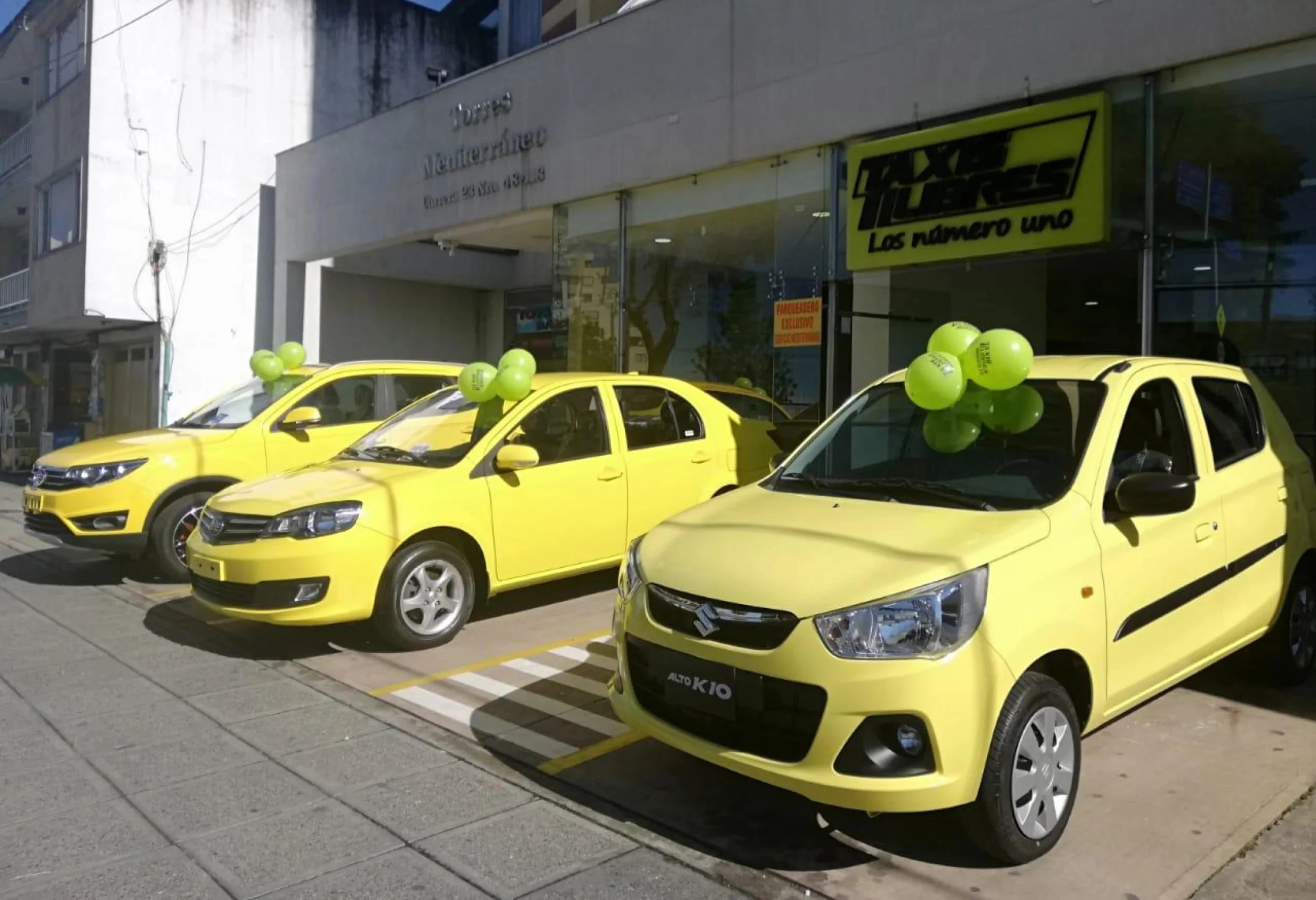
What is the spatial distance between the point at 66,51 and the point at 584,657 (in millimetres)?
19592

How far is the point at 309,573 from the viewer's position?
19.2 feet

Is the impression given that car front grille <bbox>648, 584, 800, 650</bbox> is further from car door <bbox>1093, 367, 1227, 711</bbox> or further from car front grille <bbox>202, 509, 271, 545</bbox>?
car front grille <bbox>202, 509, 271, 545</bbox>

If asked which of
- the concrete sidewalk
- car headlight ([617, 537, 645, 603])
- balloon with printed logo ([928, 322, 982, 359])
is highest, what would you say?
balloon with printed logo ([928, 322, 982, 359])

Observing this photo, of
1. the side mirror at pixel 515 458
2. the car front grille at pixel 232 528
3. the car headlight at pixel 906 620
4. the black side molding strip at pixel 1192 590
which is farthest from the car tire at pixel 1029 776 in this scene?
the car front grille at pixel 232 528

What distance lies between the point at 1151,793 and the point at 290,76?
20043 mm

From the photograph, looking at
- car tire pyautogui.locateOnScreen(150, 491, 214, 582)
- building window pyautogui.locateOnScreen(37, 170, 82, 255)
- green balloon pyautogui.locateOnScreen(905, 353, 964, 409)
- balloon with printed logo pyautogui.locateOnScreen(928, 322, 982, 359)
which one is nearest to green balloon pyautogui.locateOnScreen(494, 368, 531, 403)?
balloon with printed logo pyautogui.locateOnScreen(928, 322, 982, 359)

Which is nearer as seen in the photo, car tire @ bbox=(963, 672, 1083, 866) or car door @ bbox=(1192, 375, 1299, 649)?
car tire @ bbox=(963, 672, 1083, 866)

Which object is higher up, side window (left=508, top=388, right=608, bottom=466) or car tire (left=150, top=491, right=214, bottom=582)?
side window (left=508, top=388, right=608, bottom=466)

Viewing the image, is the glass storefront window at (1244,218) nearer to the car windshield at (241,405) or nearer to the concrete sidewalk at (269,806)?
the concrete sidewalk at (269,806)

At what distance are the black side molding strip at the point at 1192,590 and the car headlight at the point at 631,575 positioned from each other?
1803mm

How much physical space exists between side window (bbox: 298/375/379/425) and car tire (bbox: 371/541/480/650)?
10.3ft

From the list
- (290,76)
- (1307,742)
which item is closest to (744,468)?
(1307,742)

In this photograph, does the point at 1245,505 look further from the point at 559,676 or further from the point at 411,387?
the point at 411,387

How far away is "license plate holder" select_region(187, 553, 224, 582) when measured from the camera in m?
6.10
